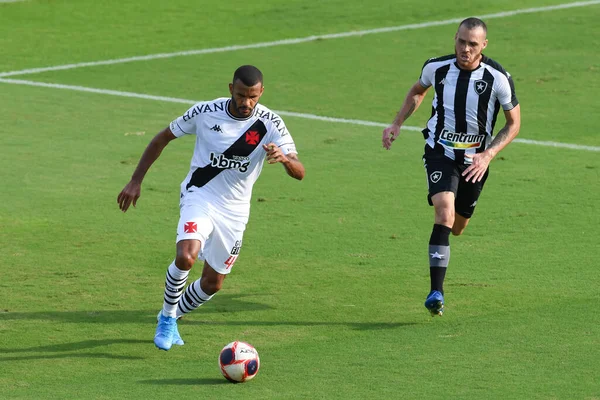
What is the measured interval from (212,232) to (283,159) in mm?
1072

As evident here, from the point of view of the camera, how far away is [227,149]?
941 centimetres

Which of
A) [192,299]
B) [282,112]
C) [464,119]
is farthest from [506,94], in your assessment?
[282,112]

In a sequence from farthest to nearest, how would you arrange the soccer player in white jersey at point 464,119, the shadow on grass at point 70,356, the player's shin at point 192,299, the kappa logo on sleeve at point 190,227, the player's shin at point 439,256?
the soccer player in white jersey at point 464,119 < the player's shin at point 439,256 < the player's shin at point 192,299 < the kappa logo on sleeve at point 190,227 < the shadow on grass at point 70,356

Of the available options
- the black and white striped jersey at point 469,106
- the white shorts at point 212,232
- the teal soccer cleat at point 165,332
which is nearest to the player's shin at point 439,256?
the black and white striped jersey at point 469,106

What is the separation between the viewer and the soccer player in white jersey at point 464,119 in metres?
10.1

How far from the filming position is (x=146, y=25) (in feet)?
86.4

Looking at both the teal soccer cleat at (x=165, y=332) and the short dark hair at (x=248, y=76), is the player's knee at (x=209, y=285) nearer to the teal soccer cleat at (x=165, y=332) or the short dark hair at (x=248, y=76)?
the teal soccer cleat at (x=165, y=332)

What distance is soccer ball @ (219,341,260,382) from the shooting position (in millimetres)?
8219

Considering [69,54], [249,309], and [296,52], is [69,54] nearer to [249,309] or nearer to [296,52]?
[296,52]

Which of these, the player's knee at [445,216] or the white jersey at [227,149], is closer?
the white jersey at [227,149]

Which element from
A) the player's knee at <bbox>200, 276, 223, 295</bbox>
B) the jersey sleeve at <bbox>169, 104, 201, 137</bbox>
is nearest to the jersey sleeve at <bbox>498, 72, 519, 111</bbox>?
the jersey sleeve at <bbox>169, 104, 201, 137</bbox>

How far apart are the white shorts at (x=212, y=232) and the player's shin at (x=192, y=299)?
0.79ft

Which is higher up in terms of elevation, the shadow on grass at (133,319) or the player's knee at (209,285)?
the player's knee at (209,285)

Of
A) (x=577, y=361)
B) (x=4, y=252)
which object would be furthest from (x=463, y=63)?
(x=4, y=252)
